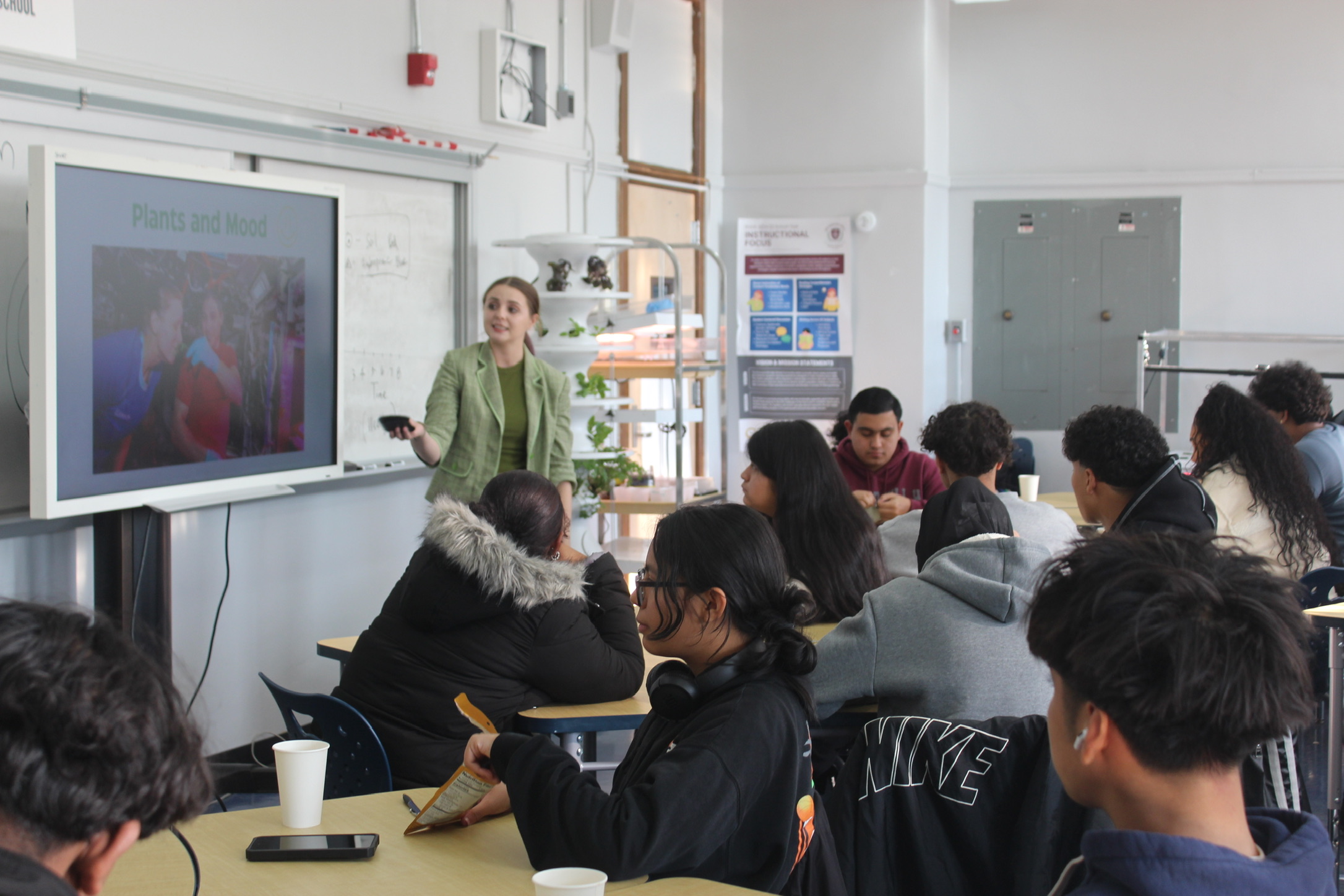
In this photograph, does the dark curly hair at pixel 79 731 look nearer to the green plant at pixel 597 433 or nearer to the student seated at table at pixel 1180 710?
the student seated at table at pixel 1180 710

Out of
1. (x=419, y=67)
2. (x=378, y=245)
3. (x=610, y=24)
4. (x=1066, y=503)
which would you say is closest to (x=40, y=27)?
(x=378, y=245)

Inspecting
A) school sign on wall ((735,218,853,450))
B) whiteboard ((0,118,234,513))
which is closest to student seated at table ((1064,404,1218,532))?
whiteboard ((0,118,234,513))

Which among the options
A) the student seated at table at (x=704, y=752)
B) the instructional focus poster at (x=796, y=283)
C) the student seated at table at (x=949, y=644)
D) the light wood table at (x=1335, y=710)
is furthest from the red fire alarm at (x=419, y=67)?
the light wood table at (x=1335, y=710)

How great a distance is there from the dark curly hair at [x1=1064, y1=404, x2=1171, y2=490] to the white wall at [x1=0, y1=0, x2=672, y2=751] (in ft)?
8.56

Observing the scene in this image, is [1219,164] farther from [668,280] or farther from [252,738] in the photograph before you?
[252,738]

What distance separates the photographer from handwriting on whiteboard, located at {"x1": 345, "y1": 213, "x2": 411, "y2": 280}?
4.27 m

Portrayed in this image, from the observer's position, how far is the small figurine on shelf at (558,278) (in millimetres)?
4910

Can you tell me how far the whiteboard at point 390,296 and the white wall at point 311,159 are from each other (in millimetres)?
143

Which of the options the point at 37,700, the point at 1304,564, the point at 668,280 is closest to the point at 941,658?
the point at 37,700

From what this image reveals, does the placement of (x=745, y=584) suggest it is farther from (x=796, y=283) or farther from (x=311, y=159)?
(x=796, y=283)

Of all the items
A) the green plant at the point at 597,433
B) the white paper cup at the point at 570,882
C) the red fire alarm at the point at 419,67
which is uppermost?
→ the red fire alarm at the point at 419,67

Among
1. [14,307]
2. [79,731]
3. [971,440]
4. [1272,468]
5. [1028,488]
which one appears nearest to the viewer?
[79,731]

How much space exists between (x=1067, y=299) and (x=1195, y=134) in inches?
46.4

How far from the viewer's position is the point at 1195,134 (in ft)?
22.1
